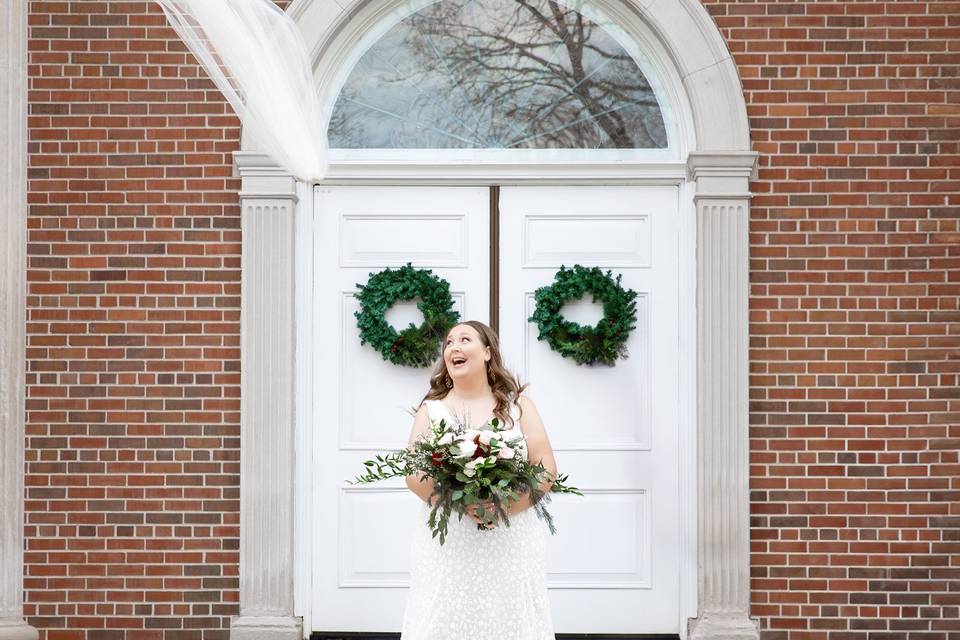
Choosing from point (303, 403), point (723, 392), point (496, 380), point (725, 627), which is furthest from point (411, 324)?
point (725, 627)

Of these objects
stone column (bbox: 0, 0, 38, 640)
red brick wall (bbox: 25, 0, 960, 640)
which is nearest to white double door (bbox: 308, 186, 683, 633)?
red brick wall (bbox: 25, 0, 960, 640)

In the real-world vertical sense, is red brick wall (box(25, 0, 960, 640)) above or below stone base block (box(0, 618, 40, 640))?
above

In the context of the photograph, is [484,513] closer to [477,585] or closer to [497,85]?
[477,585]

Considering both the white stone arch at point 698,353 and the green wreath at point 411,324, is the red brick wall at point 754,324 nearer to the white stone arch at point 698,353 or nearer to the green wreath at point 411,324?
the white stone arch at point 698,353

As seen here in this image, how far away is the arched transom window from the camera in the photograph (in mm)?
5734

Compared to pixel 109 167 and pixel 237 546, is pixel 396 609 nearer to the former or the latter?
pixel 237 546

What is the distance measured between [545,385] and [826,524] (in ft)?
5.80

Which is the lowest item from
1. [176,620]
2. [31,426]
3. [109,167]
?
[176,620]

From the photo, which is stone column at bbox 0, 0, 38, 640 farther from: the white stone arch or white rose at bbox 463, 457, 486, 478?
white rose at bbox 463, 457, 486, 478

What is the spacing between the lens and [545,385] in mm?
5621

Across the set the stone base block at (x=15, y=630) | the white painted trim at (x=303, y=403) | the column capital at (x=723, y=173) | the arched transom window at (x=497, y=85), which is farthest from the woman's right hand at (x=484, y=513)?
the arched transom window at (x=497, y=85)

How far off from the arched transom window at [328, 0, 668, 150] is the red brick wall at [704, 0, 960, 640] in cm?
77

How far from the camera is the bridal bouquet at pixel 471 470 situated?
369 centimetres

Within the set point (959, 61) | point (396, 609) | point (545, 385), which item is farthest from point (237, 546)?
point (959, 61)
